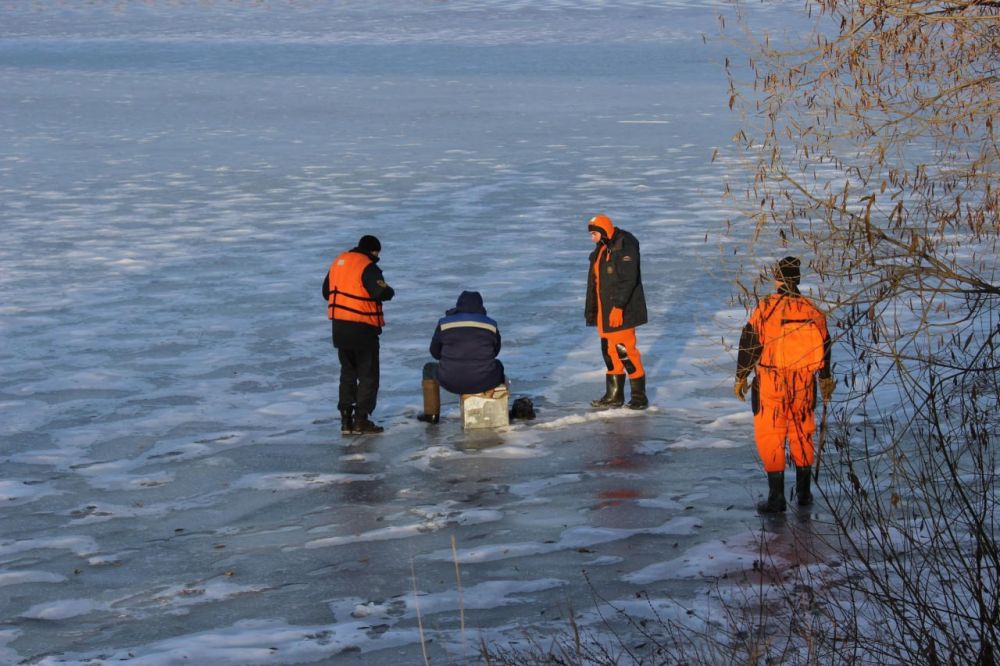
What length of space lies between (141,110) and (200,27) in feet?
139

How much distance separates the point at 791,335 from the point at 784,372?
0.96 feet

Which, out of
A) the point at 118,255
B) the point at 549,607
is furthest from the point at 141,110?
the point at 549,607

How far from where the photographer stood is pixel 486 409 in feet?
→ 36.1

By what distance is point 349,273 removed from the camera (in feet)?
35.3

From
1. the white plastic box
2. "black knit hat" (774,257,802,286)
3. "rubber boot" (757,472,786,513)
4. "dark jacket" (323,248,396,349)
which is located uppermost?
"black knit hat" (774,257,802,286)

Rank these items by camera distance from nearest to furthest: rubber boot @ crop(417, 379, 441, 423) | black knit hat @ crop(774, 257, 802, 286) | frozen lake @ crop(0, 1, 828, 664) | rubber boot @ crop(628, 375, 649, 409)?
frozen lake @ crop(0, 1, 828, 664) < black knit hat @ crop(774, 257, 802, 286) < rubber boot @ crop(417, 379, 441, 423) < rubber boot @ crop(628, 375, 649, 409)

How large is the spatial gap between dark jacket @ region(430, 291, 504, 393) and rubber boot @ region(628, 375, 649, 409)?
4.10ft

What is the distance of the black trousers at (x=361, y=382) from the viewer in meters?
10.9

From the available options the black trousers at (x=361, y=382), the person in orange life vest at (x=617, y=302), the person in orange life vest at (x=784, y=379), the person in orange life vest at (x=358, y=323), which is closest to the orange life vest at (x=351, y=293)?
the person in orange life vest at (x=358, y=323)

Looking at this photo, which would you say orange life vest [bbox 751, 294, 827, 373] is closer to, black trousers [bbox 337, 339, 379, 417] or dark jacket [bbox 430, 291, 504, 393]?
dark jacket [bbox 430, 291, 504, 393]

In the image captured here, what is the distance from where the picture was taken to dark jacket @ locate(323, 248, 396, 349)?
35.2 ft

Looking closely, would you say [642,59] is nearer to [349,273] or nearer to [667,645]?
[349,273]

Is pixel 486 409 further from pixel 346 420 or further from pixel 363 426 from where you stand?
pixel 346 420

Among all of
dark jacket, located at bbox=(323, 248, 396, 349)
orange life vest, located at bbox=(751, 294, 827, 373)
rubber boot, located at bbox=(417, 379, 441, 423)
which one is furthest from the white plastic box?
orange life vest, located at bbox=(751, 294, 827, 373)
